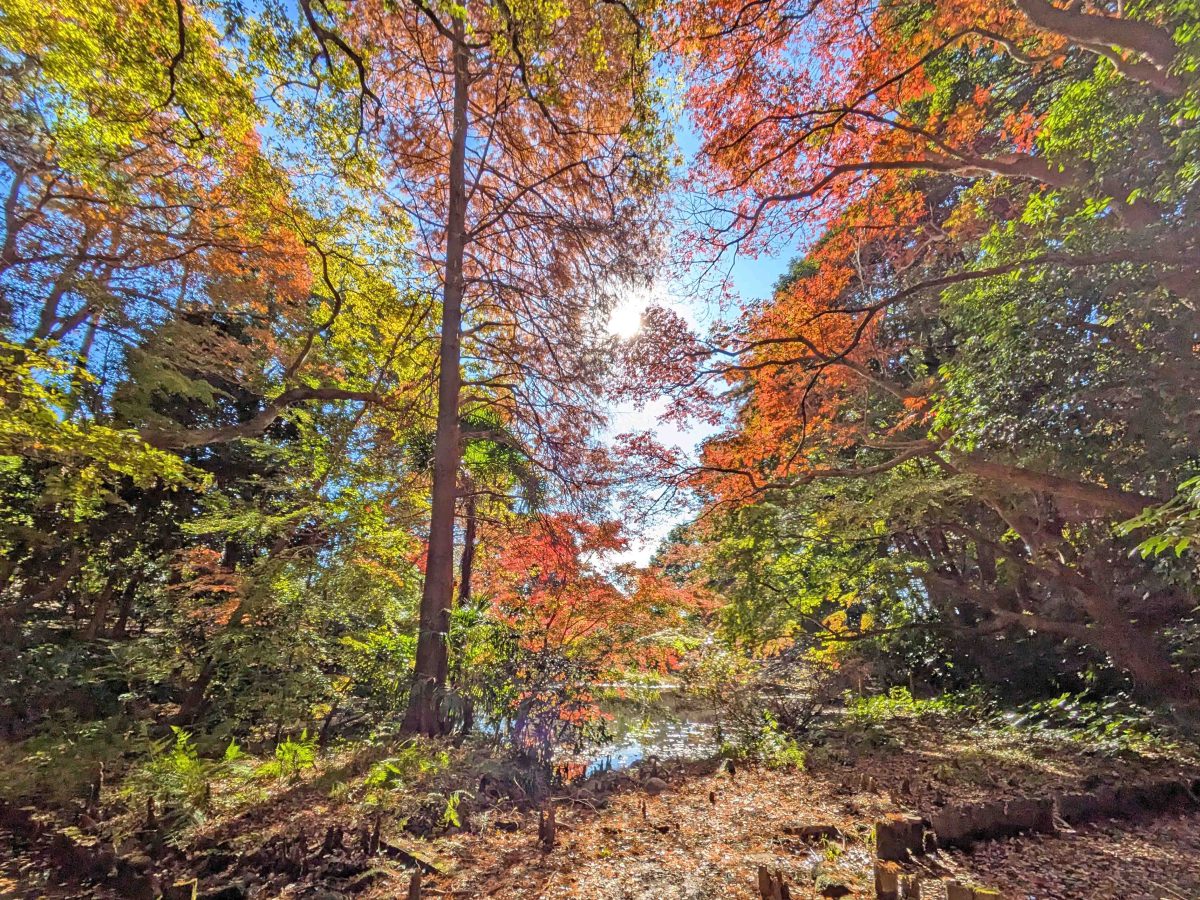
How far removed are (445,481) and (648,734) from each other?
5.89 metres

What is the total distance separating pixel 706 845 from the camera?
3240 millimetres

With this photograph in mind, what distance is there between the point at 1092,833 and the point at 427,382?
26.4 feet

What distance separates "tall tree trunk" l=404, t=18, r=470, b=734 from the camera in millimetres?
4805

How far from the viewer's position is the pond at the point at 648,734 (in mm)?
6211

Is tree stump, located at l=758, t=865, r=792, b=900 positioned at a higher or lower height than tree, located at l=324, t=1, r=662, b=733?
lower

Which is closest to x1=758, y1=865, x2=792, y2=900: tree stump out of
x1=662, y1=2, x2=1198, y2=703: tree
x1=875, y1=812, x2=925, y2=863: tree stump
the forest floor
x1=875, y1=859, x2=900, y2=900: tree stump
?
the forest floor

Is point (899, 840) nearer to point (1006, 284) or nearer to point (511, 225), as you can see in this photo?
point (1006, 284)

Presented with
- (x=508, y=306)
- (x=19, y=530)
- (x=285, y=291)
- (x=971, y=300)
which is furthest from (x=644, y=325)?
(x=19, y=530)

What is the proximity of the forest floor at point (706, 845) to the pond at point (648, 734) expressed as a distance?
1275 mm

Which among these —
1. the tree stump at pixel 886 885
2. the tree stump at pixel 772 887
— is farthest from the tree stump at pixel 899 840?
the tree stump at pixel 772 887

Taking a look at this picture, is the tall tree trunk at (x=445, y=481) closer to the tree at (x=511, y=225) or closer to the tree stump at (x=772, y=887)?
the tree at (x=511, y=225)

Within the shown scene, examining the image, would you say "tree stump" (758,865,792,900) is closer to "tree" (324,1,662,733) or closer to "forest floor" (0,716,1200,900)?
"forest floor" (0,716,1200,900)

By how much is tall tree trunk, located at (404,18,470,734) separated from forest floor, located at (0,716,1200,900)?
0.88 metres

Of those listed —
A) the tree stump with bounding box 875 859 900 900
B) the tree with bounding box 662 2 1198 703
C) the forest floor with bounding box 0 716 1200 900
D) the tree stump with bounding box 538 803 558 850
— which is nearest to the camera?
the tree stump with bounding box 875 859 900 900
